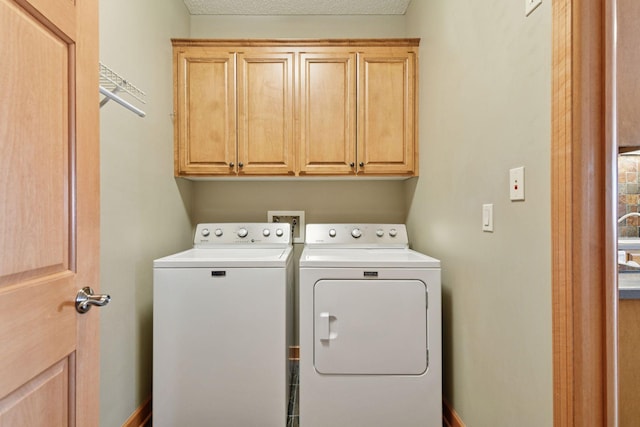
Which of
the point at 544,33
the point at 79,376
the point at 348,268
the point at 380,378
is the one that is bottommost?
the point at 380,378

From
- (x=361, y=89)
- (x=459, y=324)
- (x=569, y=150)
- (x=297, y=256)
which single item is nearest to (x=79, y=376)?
(x=569, y=150)

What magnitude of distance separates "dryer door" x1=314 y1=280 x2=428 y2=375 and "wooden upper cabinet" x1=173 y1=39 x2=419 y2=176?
34.8 inches

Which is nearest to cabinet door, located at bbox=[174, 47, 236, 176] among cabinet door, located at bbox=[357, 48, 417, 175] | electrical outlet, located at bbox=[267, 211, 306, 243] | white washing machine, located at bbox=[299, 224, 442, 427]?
electrical outlet, located at bbox=[267, 211, 306, 243]

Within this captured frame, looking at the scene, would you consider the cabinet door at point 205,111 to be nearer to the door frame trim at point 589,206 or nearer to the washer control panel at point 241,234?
the washer control panel at point 241,234

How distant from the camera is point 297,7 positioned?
7.49 ft

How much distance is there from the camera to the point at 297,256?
7.97ft

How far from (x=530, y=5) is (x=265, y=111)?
4.89 feet

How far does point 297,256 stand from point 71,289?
173 centimetres

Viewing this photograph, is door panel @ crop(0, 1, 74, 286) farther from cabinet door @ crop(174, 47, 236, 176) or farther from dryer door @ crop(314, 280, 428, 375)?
cabinet door @ crop(174, 47, 236, 176)

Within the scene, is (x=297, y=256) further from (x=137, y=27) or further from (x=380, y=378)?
(x=137, y=27)

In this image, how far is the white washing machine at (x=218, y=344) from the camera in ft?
5.06

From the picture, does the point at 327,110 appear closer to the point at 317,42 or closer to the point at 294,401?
the point at 317,42

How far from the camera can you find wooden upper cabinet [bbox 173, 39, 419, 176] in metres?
2.08

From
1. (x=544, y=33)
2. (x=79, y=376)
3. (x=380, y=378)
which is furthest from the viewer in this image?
(x=380, y=378)
